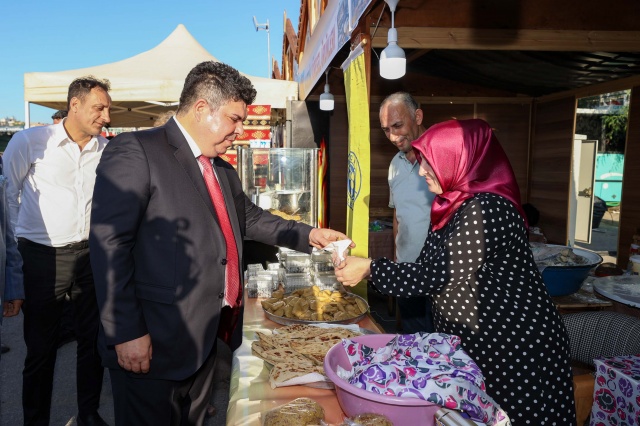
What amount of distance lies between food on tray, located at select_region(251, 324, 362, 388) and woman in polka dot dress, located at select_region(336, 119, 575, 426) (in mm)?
403

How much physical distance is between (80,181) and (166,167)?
5.52 feet

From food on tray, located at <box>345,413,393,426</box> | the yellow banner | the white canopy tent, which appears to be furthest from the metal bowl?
the white canopy tent

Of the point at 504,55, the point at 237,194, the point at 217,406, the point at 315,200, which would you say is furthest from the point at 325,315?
the point at 504,55

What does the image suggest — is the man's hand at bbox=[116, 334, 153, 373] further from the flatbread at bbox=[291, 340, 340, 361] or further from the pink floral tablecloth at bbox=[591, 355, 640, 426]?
the pink floral tablecloth at bbox=[591, 355, 640, 426]

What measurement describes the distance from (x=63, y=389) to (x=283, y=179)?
9.27 ft

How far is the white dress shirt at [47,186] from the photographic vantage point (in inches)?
117

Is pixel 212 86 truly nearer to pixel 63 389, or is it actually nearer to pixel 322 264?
pixel 322 264

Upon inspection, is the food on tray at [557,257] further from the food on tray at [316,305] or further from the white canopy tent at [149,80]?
the white canopy tent at [149,80]

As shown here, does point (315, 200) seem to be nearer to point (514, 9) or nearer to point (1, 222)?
point (514, 9)

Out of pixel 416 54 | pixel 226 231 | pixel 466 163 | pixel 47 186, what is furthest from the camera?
pixel 416 54

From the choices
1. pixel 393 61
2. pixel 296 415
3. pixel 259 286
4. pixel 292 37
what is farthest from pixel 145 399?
pixel 292 37

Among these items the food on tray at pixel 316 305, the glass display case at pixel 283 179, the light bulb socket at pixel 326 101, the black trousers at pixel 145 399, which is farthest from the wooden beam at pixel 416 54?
the black trousers at pixel 145 399

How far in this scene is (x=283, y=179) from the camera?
494 centimetres

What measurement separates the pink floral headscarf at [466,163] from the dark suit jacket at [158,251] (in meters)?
0.94
